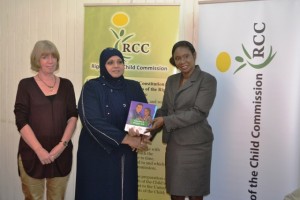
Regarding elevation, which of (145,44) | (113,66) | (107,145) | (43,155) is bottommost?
(43,155)

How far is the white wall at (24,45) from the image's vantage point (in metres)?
3.89

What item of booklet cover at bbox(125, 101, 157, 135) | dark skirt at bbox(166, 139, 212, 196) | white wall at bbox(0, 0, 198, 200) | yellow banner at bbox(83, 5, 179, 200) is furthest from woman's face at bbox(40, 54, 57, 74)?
white wall at bbox(0, 0, 198, 200)

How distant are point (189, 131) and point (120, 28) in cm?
139

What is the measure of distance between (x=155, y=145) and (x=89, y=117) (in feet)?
4.00

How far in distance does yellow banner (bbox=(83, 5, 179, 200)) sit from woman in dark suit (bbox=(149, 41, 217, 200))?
0.63 metres

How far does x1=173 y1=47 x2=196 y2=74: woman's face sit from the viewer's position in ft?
8.59

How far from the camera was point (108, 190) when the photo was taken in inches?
92.1

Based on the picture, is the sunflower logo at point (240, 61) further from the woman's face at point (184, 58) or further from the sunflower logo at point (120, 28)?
the sunflower logo at point (120, 28)

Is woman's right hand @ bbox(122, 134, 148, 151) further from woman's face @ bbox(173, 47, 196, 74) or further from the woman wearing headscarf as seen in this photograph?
woman's face @ bbox(173, 47, 196, 74)

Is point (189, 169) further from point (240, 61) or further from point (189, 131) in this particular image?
point (240, 61)

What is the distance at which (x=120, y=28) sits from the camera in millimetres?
3346

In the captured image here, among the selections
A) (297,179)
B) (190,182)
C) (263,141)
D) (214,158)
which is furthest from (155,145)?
(297,179)

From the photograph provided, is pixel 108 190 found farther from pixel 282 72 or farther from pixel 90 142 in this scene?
pixel 282 72

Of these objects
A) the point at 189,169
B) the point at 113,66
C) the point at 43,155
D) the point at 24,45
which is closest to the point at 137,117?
the point at 113,66
